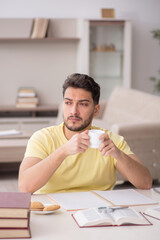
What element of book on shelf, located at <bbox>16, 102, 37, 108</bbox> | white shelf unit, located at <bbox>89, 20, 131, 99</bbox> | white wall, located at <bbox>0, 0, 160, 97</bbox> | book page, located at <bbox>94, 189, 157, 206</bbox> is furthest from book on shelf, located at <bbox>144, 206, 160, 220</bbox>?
white wall, located at <bbox>0, 0, 160, 97</bbox>

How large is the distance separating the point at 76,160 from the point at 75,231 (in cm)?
64

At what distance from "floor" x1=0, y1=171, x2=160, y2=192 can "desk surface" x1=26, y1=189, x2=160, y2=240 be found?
8.80 ft

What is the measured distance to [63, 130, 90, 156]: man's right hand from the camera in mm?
1718

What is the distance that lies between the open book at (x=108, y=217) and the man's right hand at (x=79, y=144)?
1.09 feet

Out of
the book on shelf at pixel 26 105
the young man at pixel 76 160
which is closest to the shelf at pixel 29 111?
the book on shelf at pixel 26 105

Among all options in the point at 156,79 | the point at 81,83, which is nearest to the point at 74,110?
the point at 81,83

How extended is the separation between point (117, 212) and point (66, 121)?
22.8 inches

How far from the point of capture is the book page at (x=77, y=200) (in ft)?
5.27

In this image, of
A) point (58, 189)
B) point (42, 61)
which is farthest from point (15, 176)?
point (58, 189)

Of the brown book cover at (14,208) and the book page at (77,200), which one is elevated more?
the brown book cover at (14,208)

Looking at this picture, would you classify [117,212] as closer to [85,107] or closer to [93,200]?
[93,200]

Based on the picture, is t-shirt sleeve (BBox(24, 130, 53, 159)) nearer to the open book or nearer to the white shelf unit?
the open book

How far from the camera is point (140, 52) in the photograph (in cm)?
647

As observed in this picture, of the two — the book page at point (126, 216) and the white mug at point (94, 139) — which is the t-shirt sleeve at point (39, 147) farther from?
the book page at point (126, 216)
